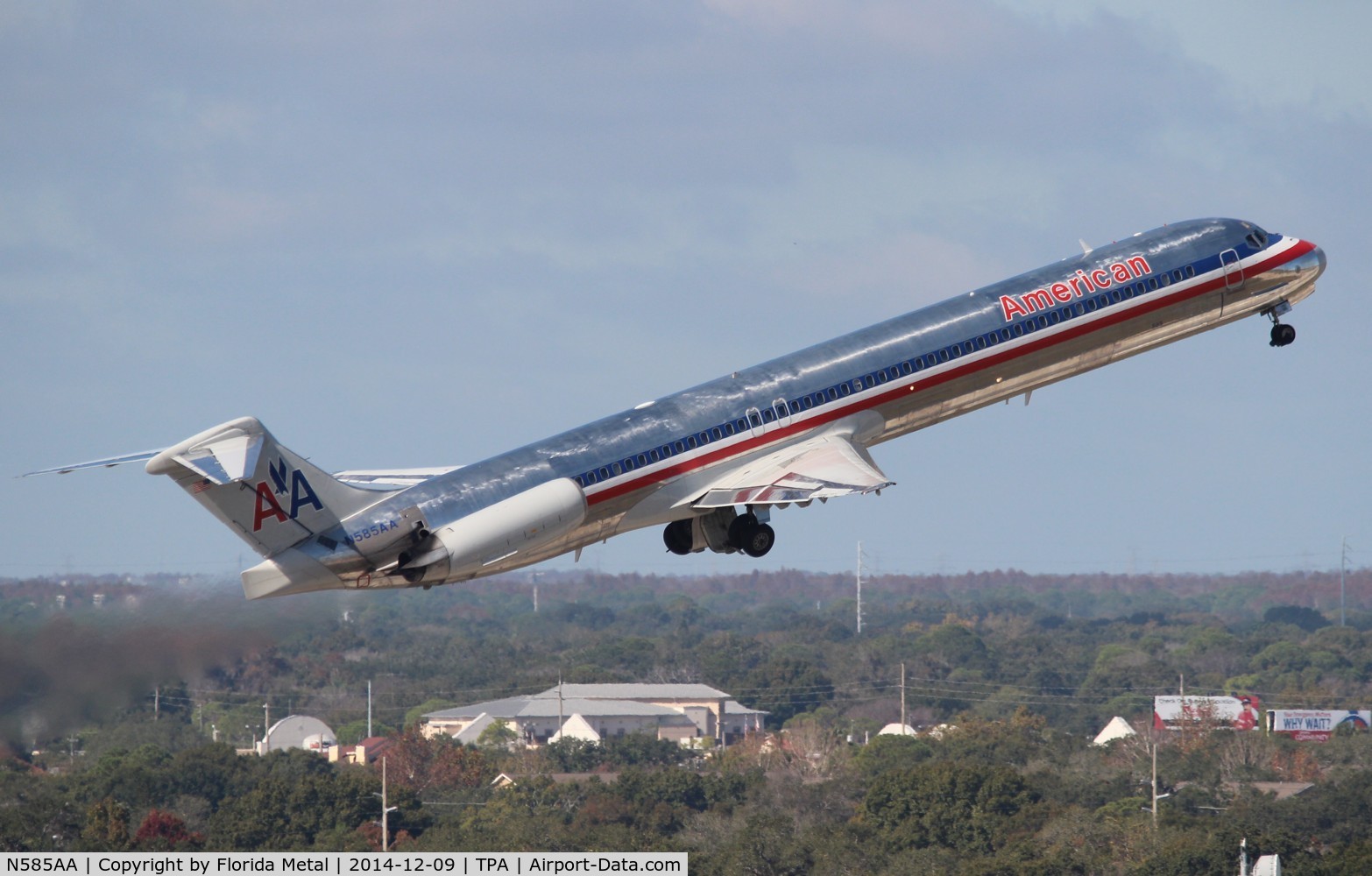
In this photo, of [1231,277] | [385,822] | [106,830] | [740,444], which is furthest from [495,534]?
[106,830]

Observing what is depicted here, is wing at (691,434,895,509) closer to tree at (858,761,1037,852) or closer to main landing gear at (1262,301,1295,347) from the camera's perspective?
main landing gear at (1262,301,1295,347)

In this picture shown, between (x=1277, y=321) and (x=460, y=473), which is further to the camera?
(x=1277, y=321)

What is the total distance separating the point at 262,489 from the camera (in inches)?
1446

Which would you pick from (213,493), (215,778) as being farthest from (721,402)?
(215,778)

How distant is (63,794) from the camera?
103250mm

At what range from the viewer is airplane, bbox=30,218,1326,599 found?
37.1 metres

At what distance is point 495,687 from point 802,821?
66.1 meters

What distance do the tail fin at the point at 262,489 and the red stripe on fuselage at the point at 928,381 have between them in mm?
5201

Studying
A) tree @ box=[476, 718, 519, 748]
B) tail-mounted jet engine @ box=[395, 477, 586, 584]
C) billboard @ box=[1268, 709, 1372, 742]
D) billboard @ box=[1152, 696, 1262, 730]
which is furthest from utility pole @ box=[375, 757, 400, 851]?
billboard @ box=[1268, 709, 1372, 742]

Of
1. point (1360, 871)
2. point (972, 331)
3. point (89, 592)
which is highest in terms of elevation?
point (972, 331)

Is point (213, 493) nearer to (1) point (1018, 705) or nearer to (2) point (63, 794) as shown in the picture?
(2) point (63, 794)
